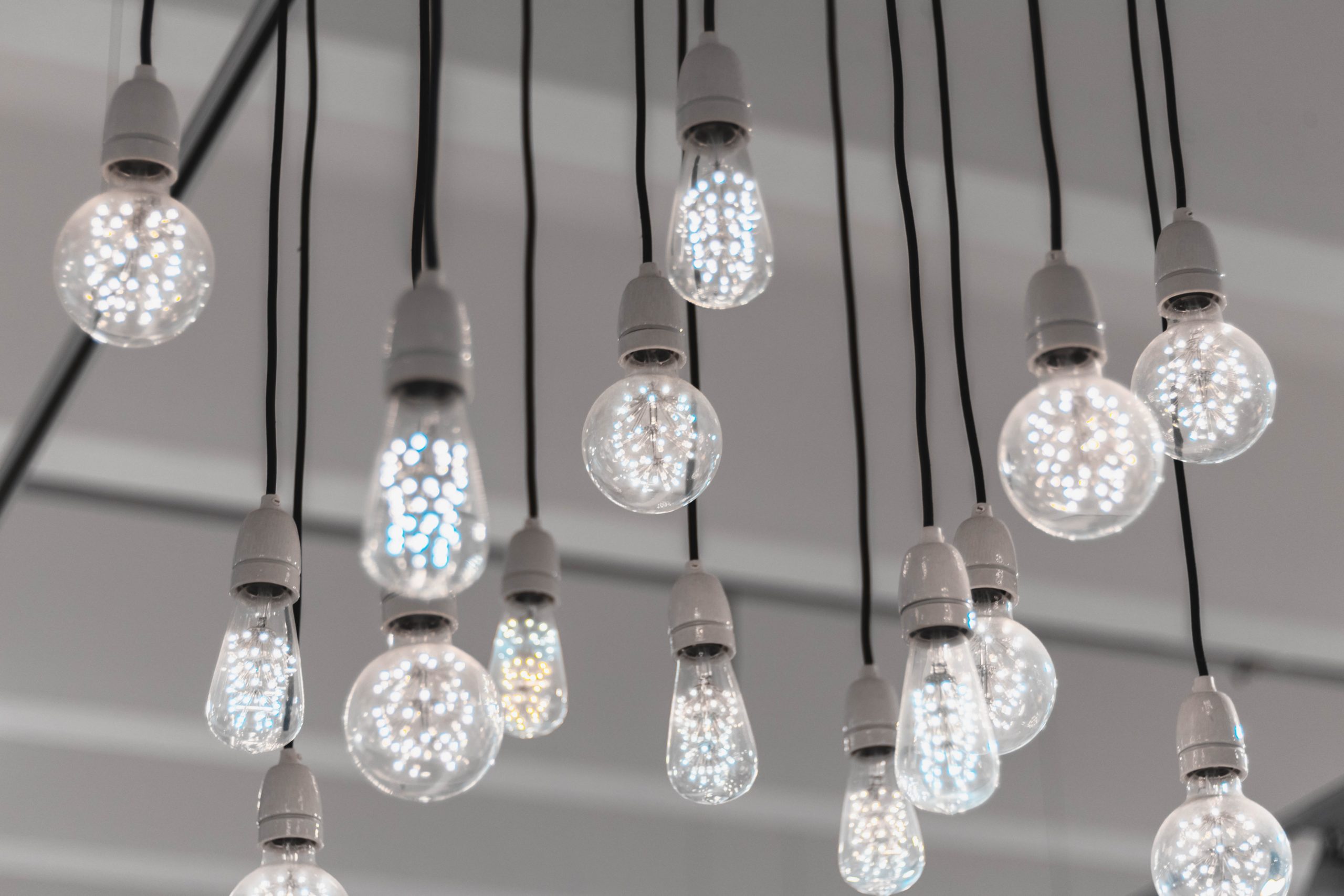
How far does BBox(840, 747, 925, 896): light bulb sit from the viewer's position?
6.43ft

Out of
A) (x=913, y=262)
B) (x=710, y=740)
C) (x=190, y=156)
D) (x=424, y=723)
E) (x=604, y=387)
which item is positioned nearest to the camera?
(x=424, y=723)

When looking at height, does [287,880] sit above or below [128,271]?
below

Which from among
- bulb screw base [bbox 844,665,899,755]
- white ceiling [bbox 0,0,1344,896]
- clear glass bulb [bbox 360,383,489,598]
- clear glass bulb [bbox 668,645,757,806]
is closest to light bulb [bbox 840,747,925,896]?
bulb screw base [bbox 844,665,899,755]

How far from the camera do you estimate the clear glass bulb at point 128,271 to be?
163 cm

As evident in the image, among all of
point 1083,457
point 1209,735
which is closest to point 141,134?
point 1083,457

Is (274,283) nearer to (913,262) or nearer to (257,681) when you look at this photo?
(257,681)

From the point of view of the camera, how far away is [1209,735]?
6.41ft

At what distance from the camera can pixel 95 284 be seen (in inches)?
64.1

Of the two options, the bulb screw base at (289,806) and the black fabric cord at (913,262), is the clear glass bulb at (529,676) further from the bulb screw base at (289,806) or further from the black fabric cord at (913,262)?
the black fabric cord at (913,262)

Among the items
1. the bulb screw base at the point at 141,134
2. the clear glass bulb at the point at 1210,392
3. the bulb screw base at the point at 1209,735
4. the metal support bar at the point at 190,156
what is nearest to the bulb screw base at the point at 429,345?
the bulb screw base at the point at 141,134

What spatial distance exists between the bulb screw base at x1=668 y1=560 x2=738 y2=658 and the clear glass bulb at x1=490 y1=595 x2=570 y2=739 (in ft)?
0.43

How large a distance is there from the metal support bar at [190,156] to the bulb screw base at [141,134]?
0.85 metres

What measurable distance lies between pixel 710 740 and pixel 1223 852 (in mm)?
540

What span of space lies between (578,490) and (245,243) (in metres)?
1.54
